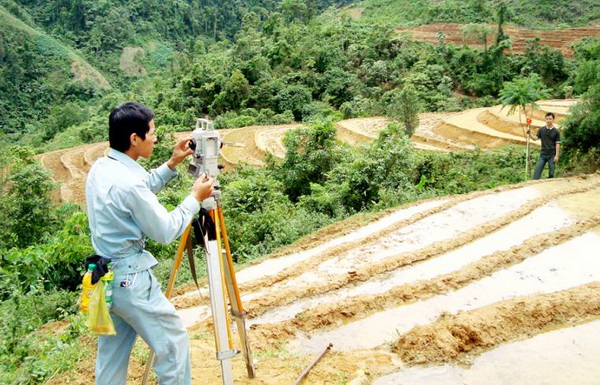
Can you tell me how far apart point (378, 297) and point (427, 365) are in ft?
4.13

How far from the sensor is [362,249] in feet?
21.6

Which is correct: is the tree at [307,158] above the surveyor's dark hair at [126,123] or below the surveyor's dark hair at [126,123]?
below

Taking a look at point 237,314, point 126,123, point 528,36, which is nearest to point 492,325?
point 237,314

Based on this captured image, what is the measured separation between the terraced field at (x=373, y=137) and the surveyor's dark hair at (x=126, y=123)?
15910 millimetres

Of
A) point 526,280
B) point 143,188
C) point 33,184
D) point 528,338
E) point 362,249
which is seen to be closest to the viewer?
point 143,188

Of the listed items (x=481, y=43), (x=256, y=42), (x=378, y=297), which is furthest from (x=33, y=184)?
(x=481, y=43)

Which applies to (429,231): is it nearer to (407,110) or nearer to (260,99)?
(407,110)

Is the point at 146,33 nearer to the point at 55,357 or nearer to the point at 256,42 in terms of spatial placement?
the point at 256,42

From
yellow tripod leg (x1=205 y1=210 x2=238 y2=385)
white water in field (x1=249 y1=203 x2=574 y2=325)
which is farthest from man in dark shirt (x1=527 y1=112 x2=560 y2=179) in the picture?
yellow tripod leg (x1=205 y1=210 x2=238 y2=385)

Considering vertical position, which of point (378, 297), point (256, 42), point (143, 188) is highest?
point (256, 42)

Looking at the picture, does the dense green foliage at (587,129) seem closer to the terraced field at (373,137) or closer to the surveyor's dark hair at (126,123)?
the terraced field at (373,137)

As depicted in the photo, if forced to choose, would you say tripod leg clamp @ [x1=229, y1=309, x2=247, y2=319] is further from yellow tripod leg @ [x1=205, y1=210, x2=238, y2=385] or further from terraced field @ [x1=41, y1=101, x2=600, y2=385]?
terraced field @ [x1=41, y1=101, x2=600, y2=385]

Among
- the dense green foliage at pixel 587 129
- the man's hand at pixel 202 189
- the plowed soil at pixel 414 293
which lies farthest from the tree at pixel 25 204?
the dense green foliage at pixel 587 129

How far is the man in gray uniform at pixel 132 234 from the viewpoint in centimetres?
236
